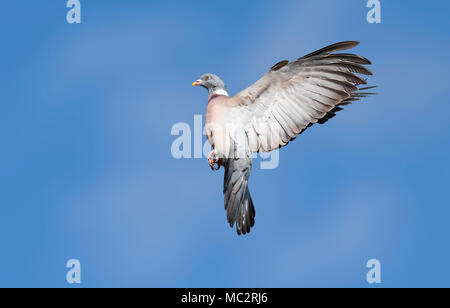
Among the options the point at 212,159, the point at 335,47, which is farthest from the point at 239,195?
the point at 335,47

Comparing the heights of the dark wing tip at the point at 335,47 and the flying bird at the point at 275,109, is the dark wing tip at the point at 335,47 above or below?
above

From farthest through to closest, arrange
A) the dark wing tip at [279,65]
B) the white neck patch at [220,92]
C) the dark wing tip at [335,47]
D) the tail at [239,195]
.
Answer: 1. the white neck patch at [220,92]
2. the tail at [239,195]
3. the dark wing tip at [279,65]
4. the dark wing tip at [335,47]

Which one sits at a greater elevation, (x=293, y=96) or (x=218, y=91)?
(x=218, y=91)

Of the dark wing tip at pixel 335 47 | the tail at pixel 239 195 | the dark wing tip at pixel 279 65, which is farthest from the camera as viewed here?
the tail at pixel 239 195

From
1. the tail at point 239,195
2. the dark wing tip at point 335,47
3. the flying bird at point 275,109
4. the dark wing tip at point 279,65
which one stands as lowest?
the tail at point 239,195

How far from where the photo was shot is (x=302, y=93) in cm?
1032

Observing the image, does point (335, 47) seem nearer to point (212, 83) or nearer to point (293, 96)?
point (293, 96)

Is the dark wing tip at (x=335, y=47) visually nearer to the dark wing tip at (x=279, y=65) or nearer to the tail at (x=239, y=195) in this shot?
the dark wing tip at (x=279, y=65)

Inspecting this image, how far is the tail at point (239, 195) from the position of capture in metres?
10.3

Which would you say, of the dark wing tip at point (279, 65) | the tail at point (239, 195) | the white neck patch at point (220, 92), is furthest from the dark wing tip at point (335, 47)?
the tail at point (239, 195)

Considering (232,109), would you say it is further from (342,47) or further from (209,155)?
(342,47)

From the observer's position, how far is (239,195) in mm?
10602

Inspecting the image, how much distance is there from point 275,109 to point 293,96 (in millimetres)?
359

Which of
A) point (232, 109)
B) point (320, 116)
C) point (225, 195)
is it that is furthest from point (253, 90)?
point (225, 195)
